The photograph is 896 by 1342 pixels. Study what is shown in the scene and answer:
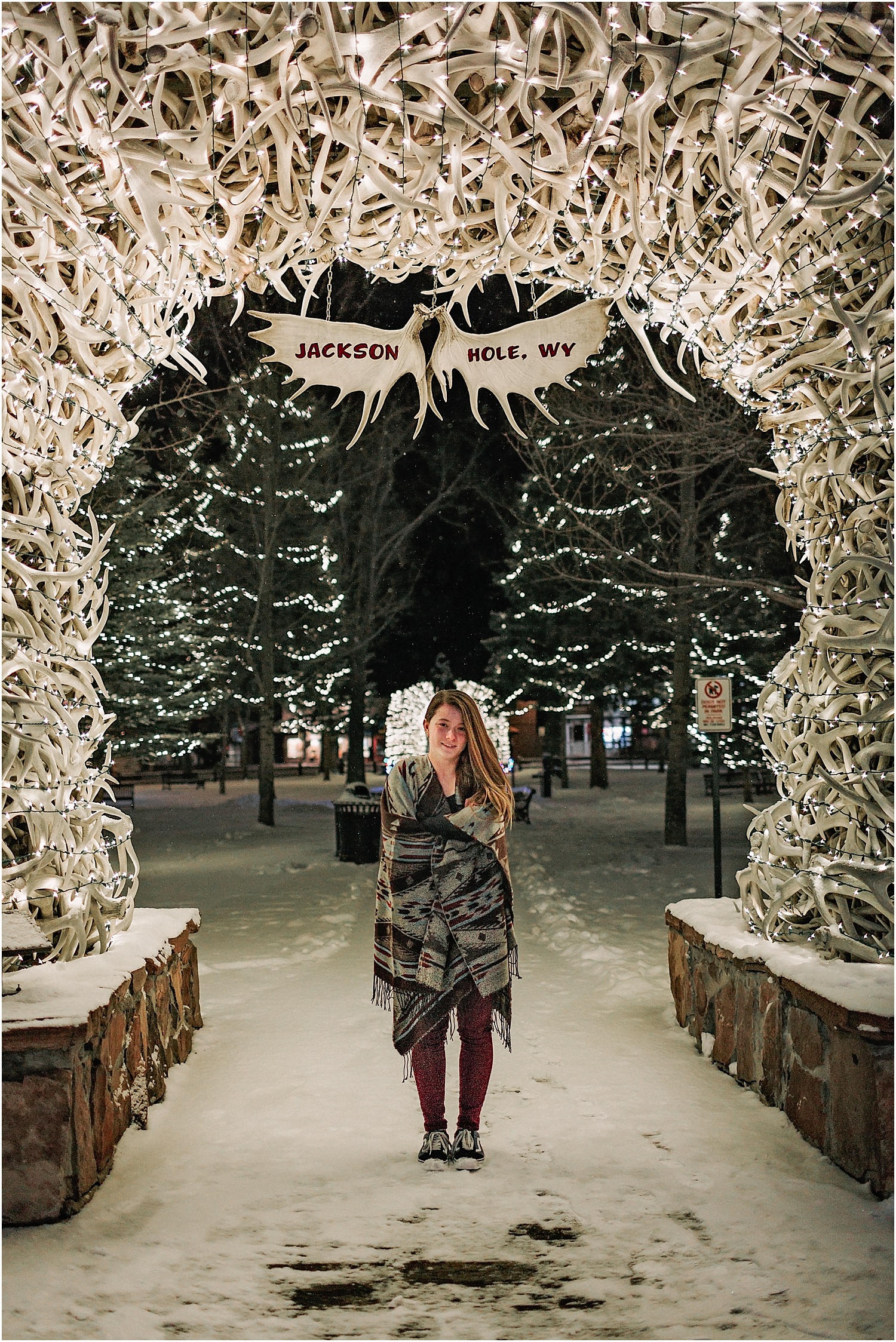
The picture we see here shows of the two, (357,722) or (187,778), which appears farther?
(187,778)

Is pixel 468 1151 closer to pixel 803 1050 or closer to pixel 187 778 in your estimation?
pixel 803 1050

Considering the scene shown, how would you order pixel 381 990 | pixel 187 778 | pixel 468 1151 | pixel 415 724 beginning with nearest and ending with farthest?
1. pixel 468 1151
2. pixel 381 990
3. pixel 415 724
4. pixel 187 778

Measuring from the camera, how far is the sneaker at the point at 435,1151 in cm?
423

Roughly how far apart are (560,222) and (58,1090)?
13.8ft

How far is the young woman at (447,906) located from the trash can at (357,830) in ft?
32.8

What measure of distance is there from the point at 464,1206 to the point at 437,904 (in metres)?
1.09

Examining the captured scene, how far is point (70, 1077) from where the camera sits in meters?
3.84

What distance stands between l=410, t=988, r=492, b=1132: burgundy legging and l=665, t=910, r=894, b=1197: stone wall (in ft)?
4.18

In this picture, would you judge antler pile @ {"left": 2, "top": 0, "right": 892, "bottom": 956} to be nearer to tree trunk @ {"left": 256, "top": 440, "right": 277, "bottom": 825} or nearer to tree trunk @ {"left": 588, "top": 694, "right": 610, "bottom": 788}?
tree trunk @ {"left": 256, "top": 440, "right": 277, "bottom": 825}

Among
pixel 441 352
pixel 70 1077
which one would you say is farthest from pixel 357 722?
pixel 70 1077

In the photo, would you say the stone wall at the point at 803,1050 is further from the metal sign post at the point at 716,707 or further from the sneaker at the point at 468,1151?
the metal sign post at the point at 716,707

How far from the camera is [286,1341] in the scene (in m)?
3.04

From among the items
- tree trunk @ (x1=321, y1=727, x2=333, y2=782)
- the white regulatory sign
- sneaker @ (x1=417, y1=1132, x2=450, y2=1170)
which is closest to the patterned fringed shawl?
sneaker @ (x1=417, y1=1132, x2=450, y2=1170)

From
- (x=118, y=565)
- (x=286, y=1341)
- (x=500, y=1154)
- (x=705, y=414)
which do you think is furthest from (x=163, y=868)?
(x=286, y=1341)
